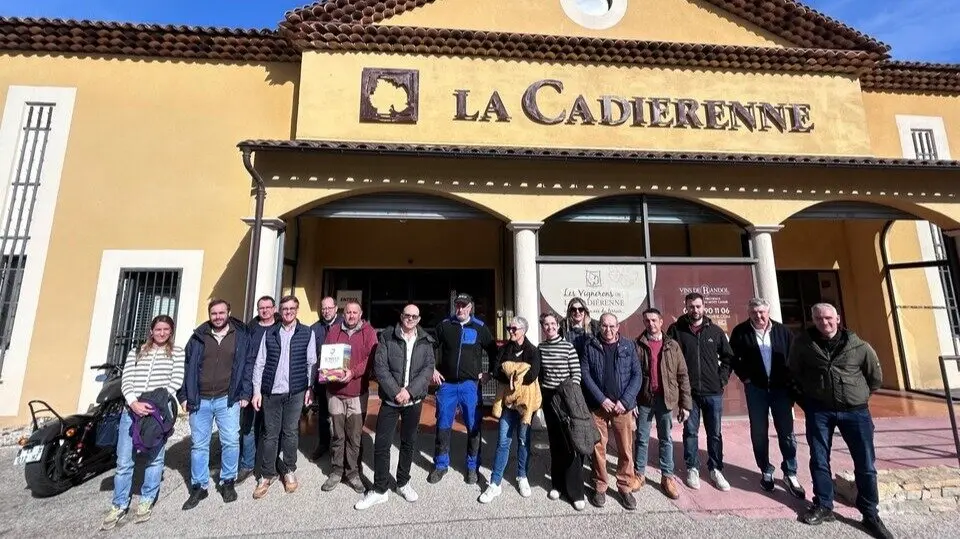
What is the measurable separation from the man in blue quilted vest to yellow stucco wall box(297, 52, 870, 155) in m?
3.94

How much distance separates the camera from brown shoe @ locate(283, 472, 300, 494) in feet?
13.0

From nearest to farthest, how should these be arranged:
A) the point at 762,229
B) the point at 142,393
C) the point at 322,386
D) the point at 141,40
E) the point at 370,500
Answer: the point at 142,393 → the point at 370,500 → the point at 322,386 → the point at 762,229 → the point at 141,40

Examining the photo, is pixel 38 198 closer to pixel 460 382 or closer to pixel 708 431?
pixel 460 382

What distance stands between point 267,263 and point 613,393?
198 inches

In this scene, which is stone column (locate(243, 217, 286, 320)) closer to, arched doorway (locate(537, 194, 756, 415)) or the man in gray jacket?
the man in gray jacket

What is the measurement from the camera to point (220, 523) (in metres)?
3.43

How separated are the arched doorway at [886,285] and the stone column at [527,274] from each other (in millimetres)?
→ 6357

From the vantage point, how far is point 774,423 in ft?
13.0

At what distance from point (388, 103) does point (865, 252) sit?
34.3 ft

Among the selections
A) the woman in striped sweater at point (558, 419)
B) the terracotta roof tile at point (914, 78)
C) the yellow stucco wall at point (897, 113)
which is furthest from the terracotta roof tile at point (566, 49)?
the woman in striped sweater at point (558, 419)

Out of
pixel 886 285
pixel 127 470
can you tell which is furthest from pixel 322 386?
pixel 886 285

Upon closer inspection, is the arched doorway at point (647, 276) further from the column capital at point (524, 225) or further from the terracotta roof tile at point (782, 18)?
the terracotta roof tile at point (782, 18)

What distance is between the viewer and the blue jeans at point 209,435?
3.74 m

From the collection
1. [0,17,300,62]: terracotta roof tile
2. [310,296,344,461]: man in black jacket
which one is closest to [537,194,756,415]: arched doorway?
[310,296,344,461]: man in black jacket
